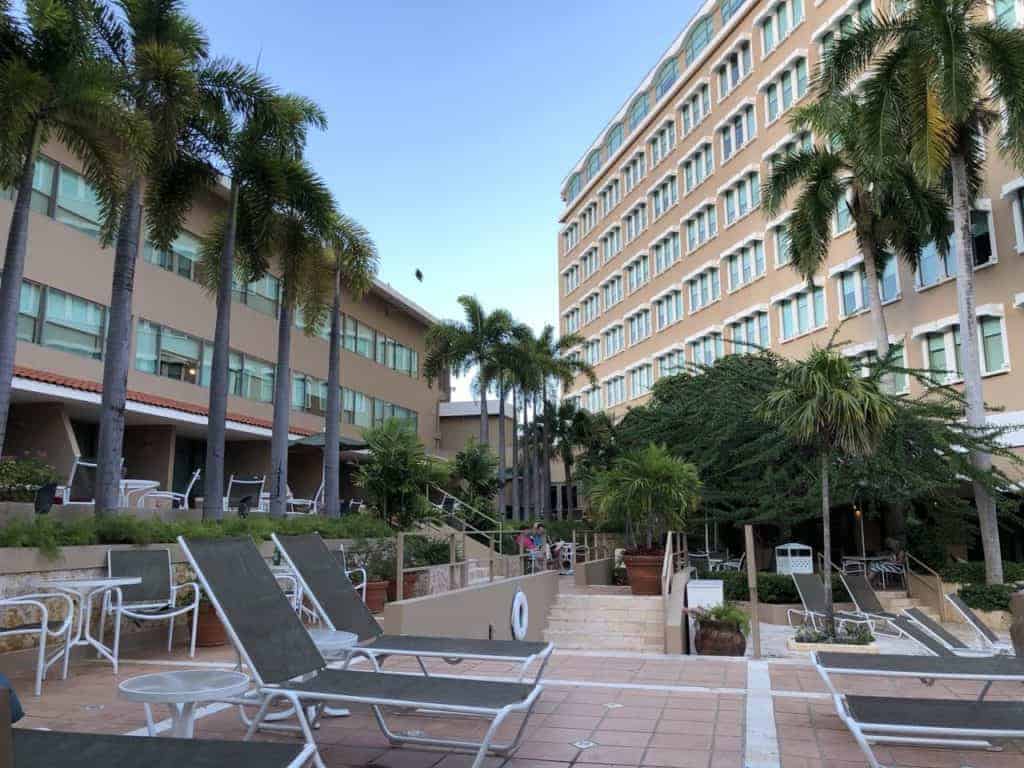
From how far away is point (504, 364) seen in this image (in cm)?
3469

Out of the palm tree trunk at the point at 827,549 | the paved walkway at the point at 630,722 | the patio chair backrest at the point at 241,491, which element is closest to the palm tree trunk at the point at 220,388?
the patio chair backrest at the point at 241,491

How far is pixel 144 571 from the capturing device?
7.77 meters

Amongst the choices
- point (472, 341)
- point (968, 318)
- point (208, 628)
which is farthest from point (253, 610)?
point (472, 341)

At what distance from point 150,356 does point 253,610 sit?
19331 millimetres

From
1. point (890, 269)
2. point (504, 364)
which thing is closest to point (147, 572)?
point (890, 269)

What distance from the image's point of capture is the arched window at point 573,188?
57781 millimetres

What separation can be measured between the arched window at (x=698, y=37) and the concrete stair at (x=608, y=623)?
110 ft

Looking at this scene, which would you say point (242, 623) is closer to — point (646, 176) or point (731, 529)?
point (731, 529)

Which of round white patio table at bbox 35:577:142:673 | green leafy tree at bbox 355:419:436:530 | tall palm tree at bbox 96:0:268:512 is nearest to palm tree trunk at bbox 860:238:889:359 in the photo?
green leafy tree at bbox 355:419:436:530

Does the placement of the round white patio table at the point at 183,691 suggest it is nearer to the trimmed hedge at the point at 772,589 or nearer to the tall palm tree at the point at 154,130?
the tall palm tree at the point at 154,130

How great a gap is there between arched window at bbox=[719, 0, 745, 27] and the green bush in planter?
35.6 metres

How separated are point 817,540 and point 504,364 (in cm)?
1527

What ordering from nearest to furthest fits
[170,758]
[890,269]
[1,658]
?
[170,758], [1,658], [890,269]

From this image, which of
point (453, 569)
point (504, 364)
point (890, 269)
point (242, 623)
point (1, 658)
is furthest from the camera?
point (504, 364)
